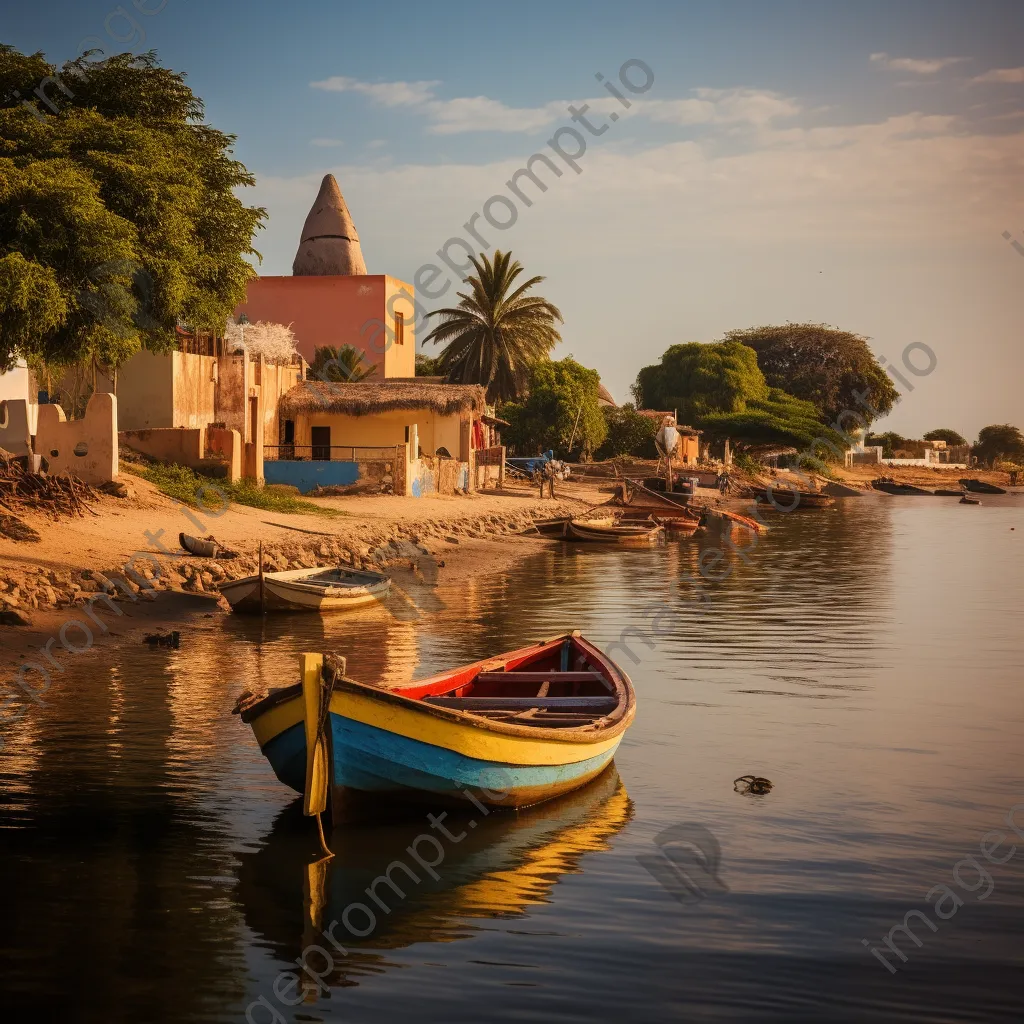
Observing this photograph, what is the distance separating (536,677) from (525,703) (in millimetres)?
1012

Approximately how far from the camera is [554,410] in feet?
201

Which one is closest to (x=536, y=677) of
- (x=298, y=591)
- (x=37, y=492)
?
(x=298, y=591)

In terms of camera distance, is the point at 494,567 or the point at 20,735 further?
the point at 494,567

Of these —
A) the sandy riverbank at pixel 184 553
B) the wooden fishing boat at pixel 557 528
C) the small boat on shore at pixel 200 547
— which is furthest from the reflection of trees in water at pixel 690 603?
the small boat on shore at pixel 200 547

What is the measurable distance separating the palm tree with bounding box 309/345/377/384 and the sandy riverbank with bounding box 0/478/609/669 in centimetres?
1234

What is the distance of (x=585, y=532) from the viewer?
38.0 metres

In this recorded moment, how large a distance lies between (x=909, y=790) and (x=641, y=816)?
2667mm

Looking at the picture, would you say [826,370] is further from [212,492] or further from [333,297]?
[212,492]

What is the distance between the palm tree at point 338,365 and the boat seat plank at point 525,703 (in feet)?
124

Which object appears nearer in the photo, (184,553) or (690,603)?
(184,553)

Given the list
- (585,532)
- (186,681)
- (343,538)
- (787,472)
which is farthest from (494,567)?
(787,472)

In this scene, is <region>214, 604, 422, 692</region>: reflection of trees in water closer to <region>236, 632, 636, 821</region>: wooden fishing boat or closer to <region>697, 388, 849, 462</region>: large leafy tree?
<region>236, 632, 636, 821</region>: wooden fishing boat

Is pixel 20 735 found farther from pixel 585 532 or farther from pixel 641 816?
pixel 585 532

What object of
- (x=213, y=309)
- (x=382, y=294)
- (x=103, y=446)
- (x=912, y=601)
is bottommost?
(x=912, y=601)
